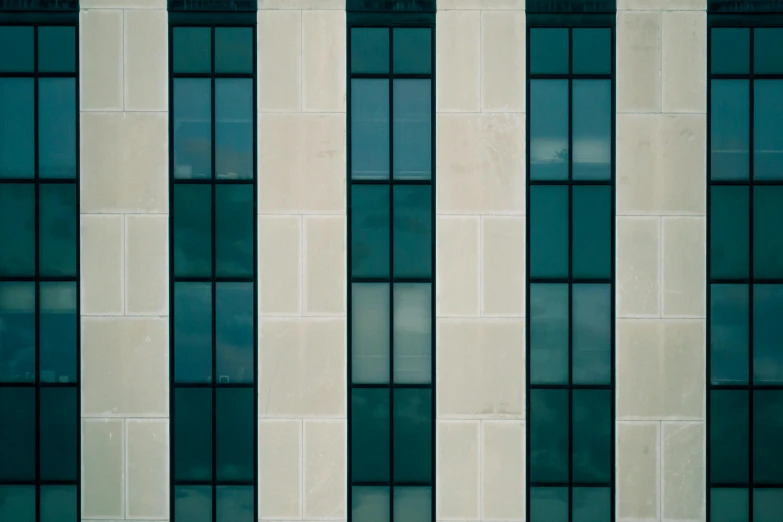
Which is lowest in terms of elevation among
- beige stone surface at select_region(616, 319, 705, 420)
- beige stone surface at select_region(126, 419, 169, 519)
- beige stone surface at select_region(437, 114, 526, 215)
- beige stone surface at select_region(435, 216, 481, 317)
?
beige stone surface at select_region(126, 419, 169, 519)

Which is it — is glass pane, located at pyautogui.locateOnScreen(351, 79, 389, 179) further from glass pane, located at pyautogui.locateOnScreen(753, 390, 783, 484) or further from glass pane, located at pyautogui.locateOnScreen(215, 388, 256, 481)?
glass pane, located at pyautogui.locateOnScreen(753, 390, 783, 484)

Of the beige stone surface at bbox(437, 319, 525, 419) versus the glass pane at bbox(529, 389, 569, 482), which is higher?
the beige stone surface at bbox(437, 319, 525, 419)

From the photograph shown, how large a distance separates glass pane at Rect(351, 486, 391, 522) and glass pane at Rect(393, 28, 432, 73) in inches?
290

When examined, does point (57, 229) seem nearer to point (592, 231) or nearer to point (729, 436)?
point (592, 231)

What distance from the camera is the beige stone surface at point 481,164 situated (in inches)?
431

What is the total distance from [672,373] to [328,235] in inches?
253

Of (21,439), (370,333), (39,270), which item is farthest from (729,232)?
(21,439)

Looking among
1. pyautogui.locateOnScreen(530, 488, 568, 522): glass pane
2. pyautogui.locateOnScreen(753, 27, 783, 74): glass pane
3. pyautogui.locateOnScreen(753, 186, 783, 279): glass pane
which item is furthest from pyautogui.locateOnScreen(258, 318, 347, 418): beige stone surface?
pyautogui.locateOnScreen(753, 27, 783, 74): glass pane

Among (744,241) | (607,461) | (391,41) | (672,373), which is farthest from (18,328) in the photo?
(744,241)

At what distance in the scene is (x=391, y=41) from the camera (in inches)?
436

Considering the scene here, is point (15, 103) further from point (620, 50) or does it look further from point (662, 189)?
point (662, 189)

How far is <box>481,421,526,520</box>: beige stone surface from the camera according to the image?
10.9m

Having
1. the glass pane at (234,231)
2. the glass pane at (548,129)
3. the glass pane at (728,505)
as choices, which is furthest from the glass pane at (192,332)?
the glass pane at (728,505)

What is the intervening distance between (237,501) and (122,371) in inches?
119
